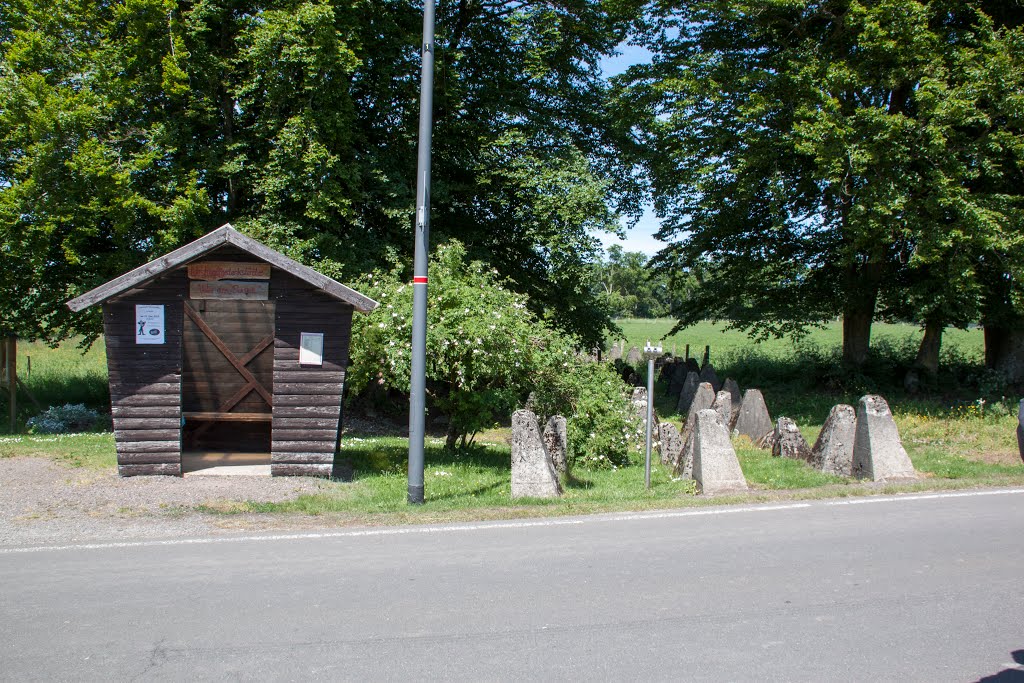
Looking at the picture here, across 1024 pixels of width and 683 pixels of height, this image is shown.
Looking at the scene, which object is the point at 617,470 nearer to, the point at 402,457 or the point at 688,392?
the point at 402,457

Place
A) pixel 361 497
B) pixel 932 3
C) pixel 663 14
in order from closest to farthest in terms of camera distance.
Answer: pixel 361 497, pixel 932 3, pixel 663 14

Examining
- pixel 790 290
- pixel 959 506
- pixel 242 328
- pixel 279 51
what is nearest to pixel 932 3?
pixel 790 290

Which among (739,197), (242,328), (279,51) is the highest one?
(279,51)

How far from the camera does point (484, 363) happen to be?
1170cm

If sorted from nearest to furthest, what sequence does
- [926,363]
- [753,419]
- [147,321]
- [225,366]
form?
[147,321] < [225,366] < [753,419] < [926,363]

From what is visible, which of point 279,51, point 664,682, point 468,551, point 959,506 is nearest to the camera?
point 664,682

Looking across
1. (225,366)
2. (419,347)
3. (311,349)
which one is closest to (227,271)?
(311,349)

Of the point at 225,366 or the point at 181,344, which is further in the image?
the point at 225,366

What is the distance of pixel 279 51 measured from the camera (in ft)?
50.1

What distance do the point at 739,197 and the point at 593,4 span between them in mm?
6127

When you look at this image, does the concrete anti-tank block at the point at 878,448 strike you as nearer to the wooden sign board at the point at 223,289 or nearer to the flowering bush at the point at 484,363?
the flowering bush at the point at 484,363

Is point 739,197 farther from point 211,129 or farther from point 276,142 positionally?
point 211,129

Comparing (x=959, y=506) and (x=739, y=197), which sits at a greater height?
(x=739, y=197)

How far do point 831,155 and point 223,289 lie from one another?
11.8 m
